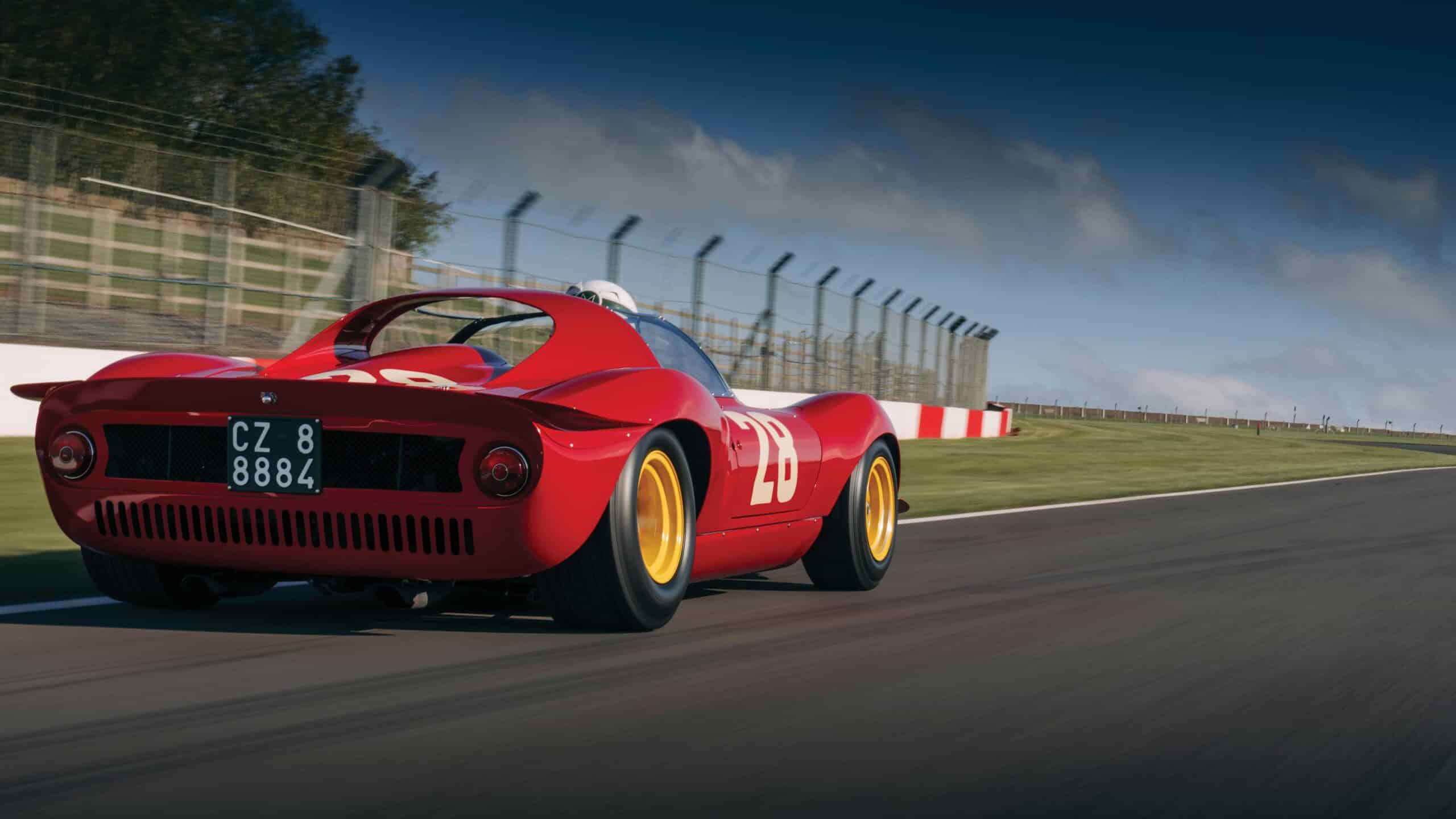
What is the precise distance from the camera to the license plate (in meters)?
4.55

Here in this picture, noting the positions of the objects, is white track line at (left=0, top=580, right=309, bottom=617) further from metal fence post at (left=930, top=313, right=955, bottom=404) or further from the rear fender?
metal fence post at (left=930, top=313, right=955, bottom=404)

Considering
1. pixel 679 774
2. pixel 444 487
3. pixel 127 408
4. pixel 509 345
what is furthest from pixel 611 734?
pixel 509 345

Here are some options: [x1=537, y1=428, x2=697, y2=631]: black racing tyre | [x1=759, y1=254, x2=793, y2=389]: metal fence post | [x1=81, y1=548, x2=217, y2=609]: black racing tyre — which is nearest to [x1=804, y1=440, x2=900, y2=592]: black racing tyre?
[x1=537, y1=428, x2=697, y2=631]: black racing tyre

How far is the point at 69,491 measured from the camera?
4.84 m

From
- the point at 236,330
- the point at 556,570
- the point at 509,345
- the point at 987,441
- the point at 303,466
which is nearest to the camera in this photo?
the point at 303,466

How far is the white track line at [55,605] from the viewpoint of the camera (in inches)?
209

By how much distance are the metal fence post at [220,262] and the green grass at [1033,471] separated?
8.12ft

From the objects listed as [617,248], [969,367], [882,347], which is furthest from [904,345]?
[617,248]

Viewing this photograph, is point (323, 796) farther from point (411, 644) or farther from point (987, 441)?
point (987, 441)

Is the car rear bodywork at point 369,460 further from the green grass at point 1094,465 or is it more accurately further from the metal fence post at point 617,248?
the metal fence post at point 617,248

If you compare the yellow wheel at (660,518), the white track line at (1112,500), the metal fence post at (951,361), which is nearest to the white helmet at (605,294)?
the yellow wheel at (660,518)

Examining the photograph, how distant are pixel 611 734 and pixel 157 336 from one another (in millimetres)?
11872

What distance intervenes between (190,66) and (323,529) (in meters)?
38.6

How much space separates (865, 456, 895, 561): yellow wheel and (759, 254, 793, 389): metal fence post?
53.4 feet
